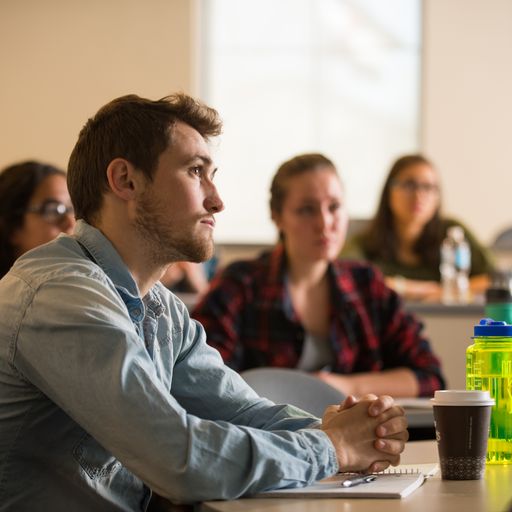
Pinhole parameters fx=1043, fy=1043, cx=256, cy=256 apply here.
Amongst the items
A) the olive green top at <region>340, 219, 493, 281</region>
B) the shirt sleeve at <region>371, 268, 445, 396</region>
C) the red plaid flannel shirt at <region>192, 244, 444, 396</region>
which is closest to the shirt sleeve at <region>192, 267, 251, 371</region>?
the red plaid flannel shirt at <region>192, 244, 444, 396</region>

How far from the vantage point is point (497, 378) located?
62.8 inches

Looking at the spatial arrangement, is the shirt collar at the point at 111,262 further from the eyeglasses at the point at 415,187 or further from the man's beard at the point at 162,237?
the eyeglasses at the point at 415,187

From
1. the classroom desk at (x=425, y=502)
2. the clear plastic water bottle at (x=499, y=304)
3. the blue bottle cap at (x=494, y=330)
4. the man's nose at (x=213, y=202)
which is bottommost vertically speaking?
the classroom desk at (x=425, y=502)

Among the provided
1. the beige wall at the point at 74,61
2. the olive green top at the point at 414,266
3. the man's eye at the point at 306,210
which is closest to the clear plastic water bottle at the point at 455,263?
the olive green top at the point at 414,266

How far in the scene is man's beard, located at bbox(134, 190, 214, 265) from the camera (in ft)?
5.34

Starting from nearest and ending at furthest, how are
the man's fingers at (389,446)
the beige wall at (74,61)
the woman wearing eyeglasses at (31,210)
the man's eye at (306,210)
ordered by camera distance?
the man's fingers at (389,446)
the woman wearing eyeglasses at (31,210)
the man's eye at (306,210)
the beige wall at (74,61)

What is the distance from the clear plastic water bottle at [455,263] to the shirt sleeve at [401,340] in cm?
172

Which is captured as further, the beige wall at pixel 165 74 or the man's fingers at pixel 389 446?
the beige wall at pixel 165 74

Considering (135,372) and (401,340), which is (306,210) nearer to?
(401,340)

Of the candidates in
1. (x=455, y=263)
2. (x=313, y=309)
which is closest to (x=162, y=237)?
(x=313, y=309)

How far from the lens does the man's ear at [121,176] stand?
5.41 ft

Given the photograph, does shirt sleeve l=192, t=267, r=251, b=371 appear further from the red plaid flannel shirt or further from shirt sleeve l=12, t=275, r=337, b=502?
shirt sleeve l=12, t=275, r=337, b=502

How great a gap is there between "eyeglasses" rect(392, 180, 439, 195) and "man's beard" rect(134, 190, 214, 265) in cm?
392

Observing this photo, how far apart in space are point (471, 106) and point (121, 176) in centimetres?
632
